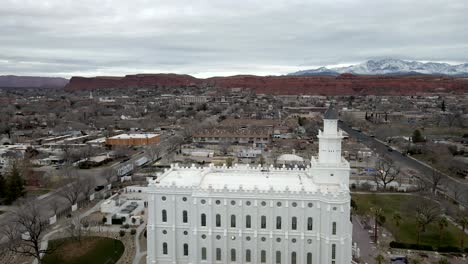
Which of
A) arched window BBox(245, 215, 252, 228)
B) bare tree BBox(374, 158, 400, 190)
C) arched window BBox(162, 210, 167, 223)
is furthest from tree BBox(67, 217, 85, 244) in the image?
bare tree BBox(374, 158, 400, 190)

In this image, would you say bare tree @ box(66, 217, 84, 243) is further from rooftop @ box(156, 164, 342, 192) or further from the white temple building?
rooftop @ box(156, 164, 342, 192)

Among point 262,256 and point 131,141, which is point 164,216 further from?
point 131,141

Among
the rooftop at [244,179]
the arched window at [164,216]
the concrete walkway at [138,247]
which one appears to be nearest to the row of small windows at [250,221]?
the arched window at [164,216]

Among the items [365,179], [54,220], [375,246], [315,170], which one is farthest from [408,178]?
[54,220]

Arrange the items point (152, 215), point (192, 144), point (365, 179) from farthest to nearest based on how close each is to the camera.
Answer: point (192, 144) → point (365, 179) → point (152, 215)

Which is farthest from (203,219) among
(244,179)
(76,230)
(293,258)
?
(76,230)

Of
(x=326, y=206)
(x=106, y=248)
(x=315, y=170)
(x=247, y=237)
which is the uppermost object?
(x=315, y=170)

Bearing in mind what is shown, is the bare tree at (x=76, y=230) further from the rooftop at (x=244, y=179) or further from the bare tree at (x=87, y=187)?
the rooftop at (x=244, y=179)

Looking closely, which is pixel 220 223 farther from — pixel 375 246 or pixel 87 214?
pixel 87 214
